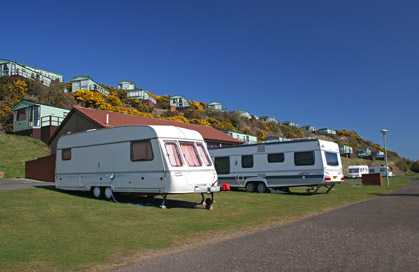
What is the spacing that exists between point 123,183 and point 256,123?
8100 cm

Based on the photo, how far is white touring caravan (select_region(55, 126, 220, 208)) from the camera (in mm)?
11711

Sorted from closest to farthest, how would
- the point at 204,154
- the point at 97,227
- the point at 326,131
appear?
the point at 97,227
the point at 204,154
the point at 326,131

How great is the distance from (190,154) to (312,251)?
7.21 m

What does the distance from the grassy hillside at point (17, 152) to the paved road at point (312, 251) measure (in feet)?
71.1

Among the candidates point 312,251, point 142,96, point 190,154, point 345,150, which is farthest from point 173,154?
point 345,150

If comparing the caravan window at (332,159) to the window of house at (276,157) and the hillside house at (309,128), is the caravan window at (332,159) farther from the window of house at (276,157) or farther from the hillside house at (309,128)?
the hillside house at (309,128)

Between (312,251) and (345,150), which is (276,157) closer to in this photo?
(312,251)

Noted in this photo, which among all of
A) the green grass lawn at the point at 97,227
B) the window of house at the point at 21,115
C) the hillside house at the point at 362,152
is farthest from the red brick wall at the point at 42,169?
the hillside house at the point at 362,152

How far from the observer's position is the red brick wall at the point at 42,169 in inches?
822

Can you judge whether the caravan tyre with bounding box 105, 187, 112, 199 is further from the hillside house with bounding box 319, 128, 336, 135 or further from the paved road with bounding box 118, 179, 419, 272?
the hillside house with bounding box 319, 128, 336, 135

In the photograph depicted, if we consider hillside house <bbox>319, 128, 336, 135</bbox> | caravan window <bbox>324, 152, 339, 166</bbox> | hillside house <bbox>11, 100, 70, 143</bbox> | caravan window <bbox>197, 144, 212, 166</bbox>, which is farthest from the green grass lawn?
hillside house <bbox>319, 128, 336, 135</bbox>

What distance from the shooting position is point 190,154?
41.0ft

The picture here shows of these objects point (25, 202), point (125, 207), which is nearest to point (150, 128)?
point (125, 207)

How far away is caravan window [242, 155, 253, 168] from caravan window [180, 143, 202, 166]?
781 centimetres
